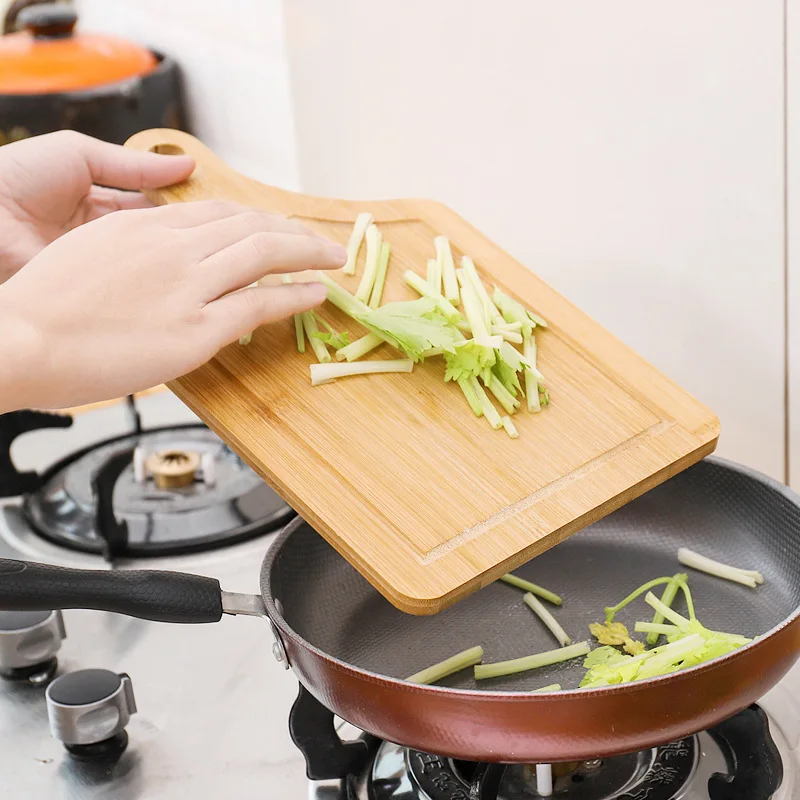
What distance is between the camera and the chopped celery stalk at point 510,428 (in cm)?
90

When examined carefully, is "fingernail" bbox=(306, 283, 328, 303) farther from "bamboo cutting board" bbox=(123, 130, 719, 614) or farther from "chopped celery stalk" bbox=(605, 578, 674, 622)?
"chopped celery stalk" bbox=(605, 578, 674, 622)

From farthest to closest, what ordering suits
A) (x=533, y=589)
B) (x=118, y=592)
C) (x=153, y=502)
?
(x=153, y=502), (x=533, y=589), (x=118, y=592)

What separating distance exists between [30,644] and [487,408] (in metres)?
0.50

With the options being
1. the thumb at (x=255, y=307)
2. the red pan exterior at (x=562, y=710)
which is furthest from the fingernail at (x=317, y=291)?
the red pan exterior at (x=562, y=710)

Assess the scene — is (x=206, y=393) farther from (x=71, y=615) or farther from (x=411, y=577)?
(x=71, y=615)

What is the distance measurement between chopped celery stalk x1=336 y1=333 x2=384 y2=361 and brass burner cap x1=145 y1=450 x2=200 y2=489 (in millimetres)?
430

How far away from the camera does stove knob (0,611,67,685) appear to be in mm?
1040

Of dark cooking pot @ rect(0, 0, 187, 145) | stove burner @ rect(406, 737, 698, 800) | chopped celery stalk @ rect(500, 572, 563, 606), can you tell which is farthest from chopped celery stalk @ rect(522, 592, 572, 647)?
dark cooking pot @ rect(0, 0, 187, 145)

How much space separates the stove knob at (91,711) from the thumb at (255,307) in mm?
318

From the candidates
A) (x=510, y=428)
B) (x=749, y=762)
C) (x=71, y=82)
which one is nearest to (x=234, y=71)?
(x=71, y=82)

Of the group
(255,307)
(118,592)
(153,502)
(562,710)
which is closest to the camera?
(562,710)

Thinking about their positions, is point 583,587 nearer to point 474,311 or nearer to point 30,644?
point 474,311

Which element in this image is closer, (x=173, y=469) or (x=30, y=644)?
(x=30, y=644)

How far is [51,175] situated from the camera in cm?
110
